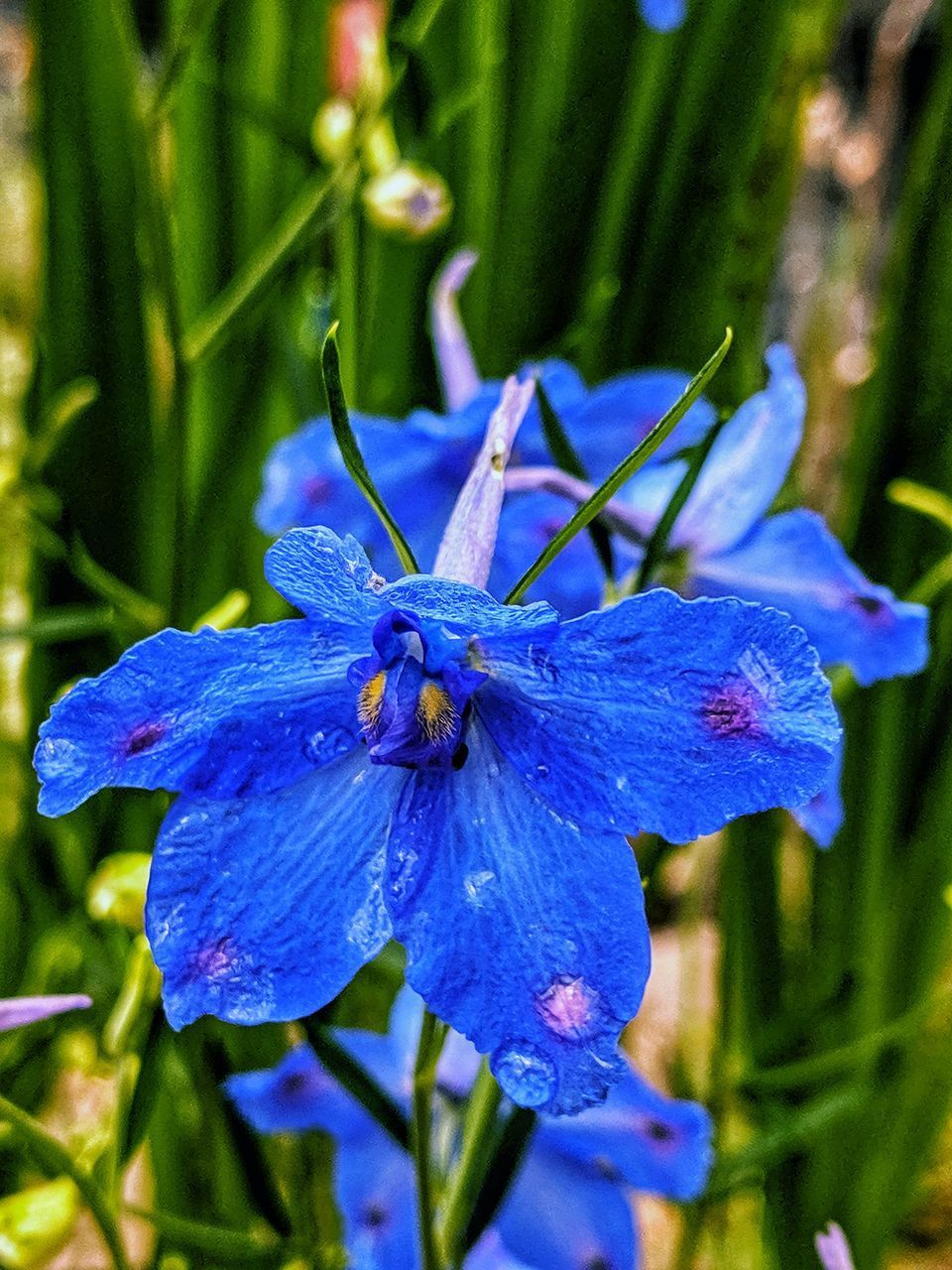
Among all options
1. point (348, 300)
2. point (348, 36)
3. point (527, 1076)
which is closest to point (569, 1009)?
point (527, 1076)

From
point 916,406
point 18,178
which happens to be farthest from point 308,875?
point 18,178

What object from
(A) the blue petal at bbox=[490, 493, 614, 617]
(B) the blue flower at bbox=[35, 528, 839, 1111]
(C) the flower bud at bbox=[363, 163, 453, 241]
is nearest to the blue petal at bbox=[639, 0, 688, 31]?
(C) the flower bud at bbox=[363, 163, 453, 241]

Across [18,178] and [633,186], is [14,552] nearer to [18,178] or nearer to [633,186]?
[633,186]

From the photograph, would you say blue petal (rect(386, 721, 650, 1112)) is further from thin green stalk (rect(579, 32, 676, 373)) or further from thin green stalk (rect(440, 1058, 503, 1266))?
thin green stalk (rect(579, 32, 676, 373))

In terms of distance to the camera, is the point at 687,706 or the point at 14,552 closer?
the point at 687,706

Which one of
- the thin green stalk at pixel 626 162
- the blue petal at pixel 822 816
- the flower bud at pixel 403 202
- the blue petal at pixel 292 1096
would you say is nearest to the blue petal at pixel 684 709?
→ the blue petal at pixel 822 816

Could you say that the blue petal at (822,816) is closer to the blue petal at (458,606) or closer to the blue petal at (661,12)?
the blue petal at (458,606)
